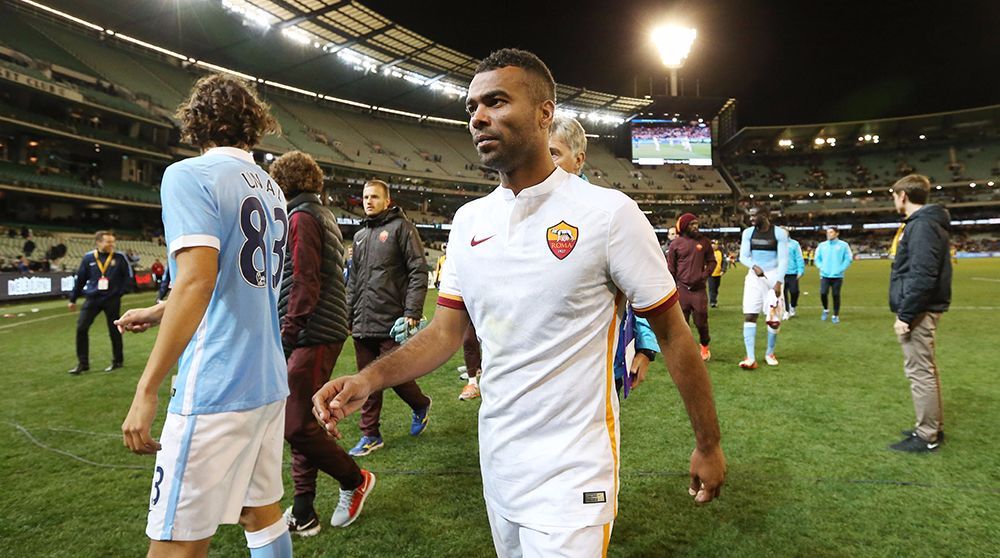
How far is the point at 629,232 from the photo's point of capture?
58.7 inches

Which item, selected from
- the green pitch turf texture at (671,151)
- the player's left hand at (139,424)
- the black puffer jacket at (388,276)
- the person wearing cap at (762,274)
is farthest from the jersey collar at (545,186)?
the green pitch turf texture at (671,151)

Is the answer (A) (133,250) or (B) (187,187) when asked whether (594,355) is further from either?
(A) (133,250)

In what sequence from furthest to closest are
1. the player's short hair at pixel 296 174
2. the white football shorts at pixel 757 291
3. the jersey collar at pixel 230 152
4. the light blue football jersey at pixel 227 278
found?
1. the white football shorts at pixel 757 291
2. the player's short hair at pixel 296 174
3. the jersey collar at pixel 230 152
4. the light blue football jersey at pixel 227 278

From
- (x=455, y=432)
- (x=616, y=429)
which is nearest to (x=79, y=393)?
(x=455, y=432)

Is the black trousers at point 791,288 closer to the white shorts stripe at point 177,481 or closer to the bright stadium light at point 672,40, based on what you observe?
the white shorts stripe at point 177,481

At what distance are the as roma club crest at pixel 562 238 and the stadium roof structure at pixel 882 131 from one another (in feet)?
235

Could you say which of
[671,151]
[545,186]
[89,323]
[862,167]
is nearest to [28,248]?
[89,323]

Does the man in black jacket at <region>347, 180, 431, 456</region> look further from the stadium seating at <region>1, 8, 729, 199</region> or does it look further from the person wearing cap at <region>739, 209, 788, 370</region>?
the stadium seating at <region>1, 8, 729, 199</region>

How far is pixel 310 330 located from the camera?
3.09 meters

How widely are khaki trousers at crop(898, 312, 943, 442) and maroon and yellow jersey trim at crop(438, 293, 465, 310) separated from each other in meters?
4.14

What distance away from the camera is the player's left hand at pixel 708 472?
1523 millimetres

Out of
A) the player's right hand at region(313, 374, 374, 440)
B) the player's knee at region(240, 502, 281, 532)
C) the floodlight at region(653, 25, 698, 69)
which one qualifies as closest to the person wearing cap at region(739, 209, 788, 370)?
the player's knee at region(240, 502, 281, 532)

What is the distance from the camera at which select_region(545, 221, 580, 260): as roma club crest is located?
5.00ft

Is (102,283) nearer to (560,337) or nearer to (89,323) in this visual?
(89,323)
